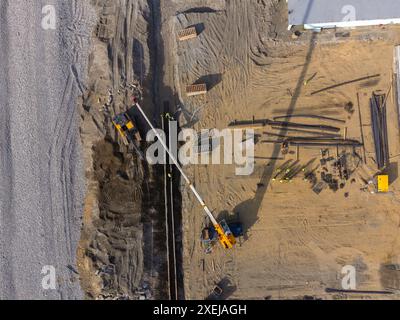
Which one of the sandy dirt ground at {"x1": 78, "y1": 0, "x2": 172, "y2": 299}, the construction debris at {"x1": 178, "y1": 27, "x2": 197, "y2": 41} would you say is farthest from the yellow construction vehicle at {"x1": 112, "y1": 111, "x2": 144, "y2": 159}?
the construction debris at {"x1": 178, "y1": 27, "x2": 197, "y2": 41}

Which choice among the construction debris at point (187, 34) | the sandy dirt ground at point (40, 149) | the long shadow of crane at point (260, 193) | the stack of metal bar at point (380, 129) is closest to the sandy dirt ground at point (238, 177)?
the long shadow of crane at point (260, 193)

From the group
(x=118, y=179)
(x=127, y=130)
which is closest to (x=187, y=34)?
(x=127, y=130)

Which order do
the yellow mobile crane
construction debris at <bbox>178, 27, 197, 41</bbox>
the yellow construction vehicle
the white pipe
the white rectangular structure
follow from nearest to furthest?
the white rectangular structure < the yellow mobile crane < the yellow construction vehicle < the white pipe < construction debris at <bbox>178, 27, 197, 41</bbox>

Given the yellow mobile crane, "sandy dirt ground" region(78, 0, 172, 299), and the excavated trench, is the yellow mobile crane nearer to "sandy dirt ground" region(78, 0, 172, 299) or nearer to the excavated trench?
the excavated trench

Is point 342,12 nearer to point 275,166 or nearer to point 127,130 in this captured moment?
point 275,166

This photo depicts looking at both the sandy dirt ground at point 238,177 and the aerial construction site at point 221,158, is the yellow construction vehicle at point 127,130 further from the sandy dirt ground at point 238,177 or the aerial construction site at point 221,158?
the sandy dirt ground at point 238,177

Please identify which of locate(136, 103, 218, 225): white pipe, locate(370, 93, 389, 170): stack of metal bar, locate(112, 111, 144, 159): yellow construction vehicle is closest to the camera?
locate(370, 93, 389, 170): stack of metal bar
